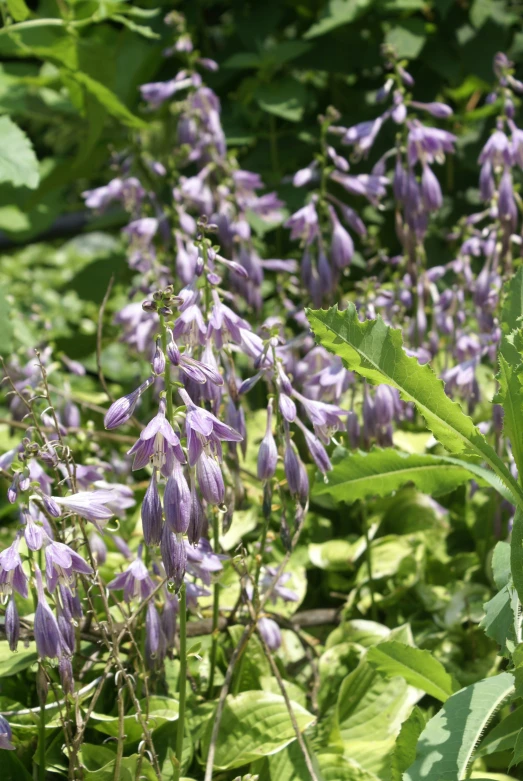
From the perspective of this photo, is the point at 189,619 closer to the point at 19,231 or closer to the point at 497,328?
the point at 497,328

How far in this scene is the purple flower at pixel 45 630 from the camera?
4.08 feet

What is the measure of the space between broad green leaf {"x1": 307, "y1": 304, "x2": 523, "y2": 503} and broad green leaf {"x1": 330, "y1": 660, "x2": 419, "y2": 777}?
54 cm

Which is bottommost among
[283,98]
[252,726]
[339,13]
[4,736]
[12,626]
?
[252,726]

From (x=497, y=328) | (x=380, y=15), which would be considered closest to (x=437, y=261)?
(x=380, y=15)

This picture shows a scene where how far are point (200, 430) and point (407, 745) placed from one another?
66cm

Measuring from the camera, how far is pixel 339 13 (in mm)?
3016

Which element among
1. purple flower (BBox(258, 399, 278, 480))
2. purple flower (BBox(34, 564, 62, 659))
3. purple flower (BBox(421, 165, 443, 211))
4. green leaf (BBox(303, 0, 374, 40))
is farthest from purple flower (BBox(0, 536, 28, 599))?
green leaf (BBox(303, 0, 374, 40))

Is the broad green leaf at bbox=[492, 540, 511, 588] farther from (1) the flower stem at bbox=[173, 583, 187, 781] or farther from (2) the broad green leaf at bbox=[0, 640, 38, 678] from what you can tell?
(2) the broad green leaf at bbox=[0, 640, 38, 678]

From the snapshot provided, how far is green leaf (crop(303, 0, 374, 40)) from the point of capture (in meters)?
2.97

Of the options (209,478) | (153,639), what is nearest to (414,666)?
(153,639)

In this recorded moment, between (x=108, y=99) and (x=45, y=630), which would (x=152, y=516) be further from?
(x=108, y=99)

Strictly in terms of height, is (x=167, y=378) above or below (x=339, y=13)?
below

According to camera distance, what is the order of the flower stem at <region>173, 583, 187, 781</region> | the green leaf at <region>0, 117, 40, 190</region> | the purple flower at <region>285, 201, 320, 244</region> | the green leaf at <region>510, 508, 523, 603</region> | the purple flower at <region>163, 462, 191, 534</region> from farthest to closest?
the purple flower at <region>285, 201, 320, 244</region> → the green leaf at <region>0, 117, 40, 190</region> → the green leaf at <region>510, 508, 523, 603</region> → the flower stem at <region>173, 583, 187, 781</region> → the purple flower at <region>163, 462, 191, 534</region>

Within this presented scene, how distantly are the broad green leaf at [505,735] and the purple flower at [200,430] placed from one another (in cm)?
68
